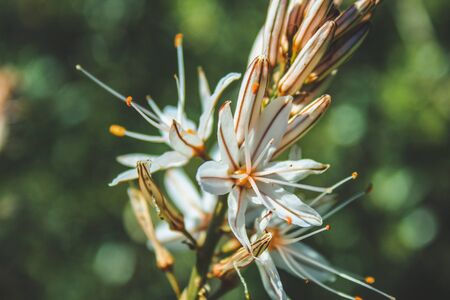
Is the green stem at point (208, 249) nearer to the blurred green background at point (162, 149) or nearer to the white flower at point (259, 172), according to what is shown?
the white flower at point (259, 172)

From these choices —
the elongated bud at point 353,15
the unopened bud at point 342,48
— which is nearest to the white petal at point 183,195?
the unopened bud at point 342,48

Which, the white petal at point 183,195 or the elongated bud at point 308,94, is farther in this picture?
the white petal at point 183,195

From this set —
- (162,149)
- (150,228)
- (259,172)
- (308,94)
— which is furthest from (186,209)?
(162,149)

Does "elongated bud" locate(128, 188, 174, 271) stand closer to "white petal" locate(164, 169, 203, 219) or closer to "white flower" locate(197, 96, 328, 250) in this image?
"white petal" locate(164, 169, 203, 219)

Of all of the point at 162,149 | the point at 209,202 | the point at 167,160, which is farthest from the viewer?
the point at 162,149

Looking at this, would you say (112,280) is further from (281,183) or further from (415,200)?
(281,183)

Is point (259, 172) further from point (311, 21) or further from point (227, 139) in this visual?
point (311, 21)
